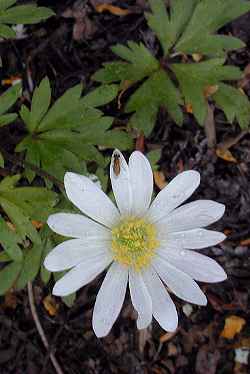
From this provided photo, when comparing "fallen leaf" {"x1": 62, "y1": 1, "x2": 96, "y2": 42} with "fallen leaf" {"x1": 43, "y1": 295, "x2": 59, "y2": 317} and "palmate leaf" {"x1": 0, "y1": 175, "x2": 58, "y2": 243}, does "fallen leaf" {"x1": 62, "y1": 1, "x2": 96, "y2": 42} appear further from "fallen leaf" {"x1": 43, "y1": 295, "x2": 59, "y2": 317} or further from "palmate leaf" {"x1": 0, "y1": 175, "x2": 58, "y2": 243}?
"fallen leaf" {"x1": 43, "y1": 295, "x2": 59, "y2": 317}

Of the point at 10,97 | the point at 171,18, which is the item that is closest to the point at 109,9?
the point at 171,18

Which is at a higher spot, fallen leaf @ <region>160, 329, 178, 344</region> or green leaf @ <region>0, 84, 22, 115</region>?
green leaf @ <region>0, 84, 22, 115</region>

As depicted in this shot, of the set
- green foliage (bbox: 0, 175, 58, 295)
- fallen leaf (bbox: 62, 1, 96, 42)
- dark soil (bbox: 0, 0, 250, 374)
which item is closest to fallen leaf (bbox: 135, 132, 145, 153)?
dark soil (bbox: 0, 0, 250, 374)

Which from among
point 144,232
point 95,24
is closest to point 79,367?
point 144,232

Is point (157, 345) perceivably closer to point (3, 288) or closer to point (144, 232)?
point (3, 288)

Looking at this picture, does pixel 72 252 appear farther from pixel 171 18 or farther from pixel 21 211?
pixel 171 18

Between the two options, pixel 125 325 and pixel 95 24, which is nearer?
pixel 125 325

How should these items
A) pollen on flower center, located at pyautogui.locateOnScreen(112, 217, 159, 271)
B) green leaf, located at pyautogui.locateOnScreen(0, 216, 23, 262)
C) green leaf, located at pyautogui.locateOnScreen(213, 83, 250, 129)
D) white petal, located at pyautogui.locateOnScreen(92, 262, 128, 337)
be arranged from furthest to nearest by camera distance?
green leaf, located at pyautogui.locateOnScreen(213, 83, 250, 129) → green leaf, located at pyautogui.locateOnScreen(0, 216, 23, 262) → pollen on flower center, located at pyautogui.locateOnScreen(112, 217, 159, 271) → white petal, located at pyautogui.locateOnScreen(92, 262, 128, 337)
